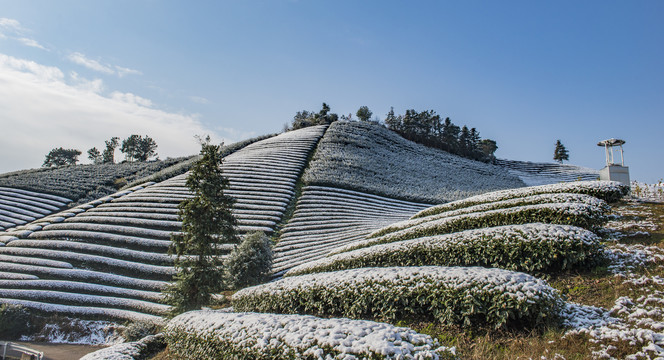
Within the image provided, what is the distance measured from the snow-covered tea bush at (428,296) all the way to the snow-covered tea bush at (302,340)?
5.91ft

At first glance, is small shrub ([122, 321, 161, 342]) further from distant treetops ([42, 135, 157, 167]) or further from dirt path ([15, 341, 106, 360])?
distant treetops ([42, 135, 157, 167])

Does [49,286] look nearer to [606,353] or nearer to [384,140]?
[606,353]

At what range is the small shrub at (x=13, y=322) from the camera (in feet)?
62.2

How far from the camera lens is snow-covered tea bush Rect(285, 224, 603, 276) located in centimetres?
983

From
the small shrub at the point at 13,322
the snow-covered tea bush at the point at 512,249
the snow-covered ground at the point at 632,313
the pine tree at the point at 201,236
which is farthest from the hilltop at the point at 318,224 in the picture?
the pine tree at the point at 201,236

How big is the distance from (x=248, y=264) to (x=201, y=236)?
14.3 ft

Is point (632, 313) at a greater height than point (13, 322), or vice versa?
point (632, 313)

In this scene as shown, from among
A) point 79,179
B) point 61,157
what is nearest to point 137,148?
point 61,157

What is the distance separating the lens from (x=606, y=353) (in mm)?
6234

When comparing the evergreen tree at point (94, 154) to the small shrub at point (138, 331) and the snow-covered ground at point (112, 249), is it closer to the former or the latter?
the snow-covered ground at point (112, 249)

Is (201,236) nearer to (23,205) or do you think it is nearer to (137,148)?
(23,205)

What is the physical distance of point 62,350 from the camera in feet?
58.4

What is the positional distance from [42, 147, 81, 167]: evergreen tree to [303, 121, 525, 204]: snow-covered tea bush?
250ft

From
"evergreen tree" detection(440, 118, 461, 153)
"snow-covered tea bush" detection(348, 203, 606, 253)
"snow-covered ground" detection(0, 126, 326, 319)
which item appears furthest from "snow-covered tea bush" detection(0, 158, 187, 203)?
"evergreen tree" detection(440, 118, 461, 153)
